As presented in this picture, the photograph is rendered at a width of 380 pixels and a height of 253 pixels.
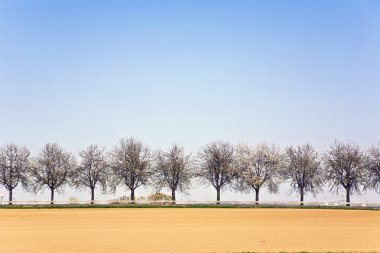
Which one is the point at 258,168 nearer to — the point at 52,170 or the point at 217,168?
the point at 217,168

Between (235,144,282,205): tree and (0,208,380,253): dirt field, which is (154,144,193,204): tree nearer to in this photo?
(235,144,282,205): tree

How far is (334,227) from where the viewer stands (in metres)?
45.4


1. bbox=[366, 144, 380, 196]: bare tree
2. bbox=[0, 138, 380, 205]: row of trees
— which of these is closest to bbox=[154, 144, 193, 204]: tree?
bbox=[0, 138, 380, 205]: row of trees

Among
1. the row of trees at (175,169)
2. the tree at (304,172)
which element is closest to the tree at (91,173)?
the row of trees at (175,169)

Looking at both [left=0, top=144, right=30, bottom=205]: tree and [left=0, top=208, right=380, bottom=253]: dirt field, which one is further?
[left=0, top=144, right=30, bottom=205]: tree

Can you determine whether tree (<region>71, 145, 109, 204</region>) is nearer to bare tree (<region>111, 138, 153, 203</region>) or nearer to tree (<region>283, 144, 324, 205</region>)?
bare tree (<region>111, 138, 153, 203</region>)

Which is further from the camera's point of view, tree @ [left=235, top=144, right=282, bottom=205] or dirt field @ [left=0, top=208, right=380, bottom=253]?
tree @ [left=235, top=144, right=282, bottom=205]

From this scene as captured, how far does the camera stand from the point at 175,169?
341ft

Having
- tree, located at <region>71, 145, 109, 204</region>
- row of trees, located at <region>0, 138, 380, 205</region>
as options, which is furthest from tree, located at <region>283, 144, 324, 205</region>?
tree, located at <region>71, 145, 109, 204</region>

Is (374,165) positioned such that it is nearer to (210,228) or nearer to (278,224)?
(278,224)

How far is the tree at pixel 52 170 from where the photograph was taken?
102 m

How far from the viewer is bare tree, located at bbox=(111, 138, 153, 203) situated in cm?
10194

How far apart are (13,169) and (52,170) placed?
7.04m

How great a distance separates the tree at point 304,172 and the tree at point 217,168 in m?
10.4
